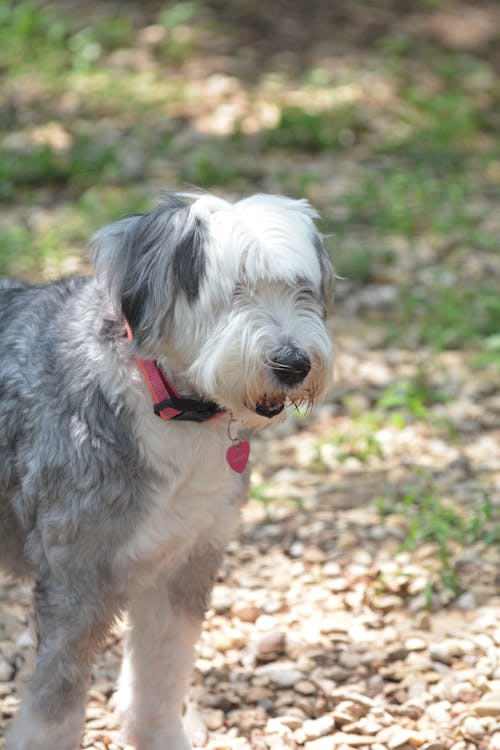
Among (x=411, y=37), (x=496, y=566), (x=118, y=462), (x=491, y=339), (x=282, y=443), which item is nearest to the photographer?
(x=118, y=462)

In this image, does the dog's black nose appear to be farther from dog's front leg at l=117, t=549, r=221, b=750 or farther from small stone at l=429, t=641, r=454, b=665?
small stone at l=429, t=641, r=454, b=665

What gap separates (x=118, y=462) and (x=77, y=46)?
6.36 metres

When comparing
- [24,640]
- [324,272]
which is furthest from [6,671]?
[324,272]

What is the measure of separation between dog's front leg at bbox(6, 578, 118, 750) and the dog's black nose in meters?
0.73

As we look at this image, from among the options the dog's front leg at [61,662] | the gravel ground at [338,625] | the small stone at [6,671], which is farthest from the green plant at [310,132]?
the dog's front leg at [61,662]

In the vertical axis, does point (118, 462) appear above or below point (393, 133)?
above

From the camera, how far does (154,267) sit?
8.36 feet

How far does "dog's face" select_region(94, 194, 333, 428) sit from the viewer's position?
2443mm

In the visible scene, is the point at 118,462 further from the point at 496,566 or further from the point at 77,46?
the point at 77,46

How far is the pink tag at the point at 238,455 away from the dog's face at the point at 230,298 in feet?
0.69

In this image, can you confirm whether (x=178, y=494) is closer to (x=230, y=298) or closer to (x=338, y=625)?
(x=230, y=298)

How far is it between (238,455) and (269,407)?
0.34m

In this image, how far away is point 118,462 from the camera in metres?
2.68

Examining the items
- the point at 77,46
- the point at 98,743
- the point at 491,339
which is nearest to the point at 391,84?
the point at 77,46
